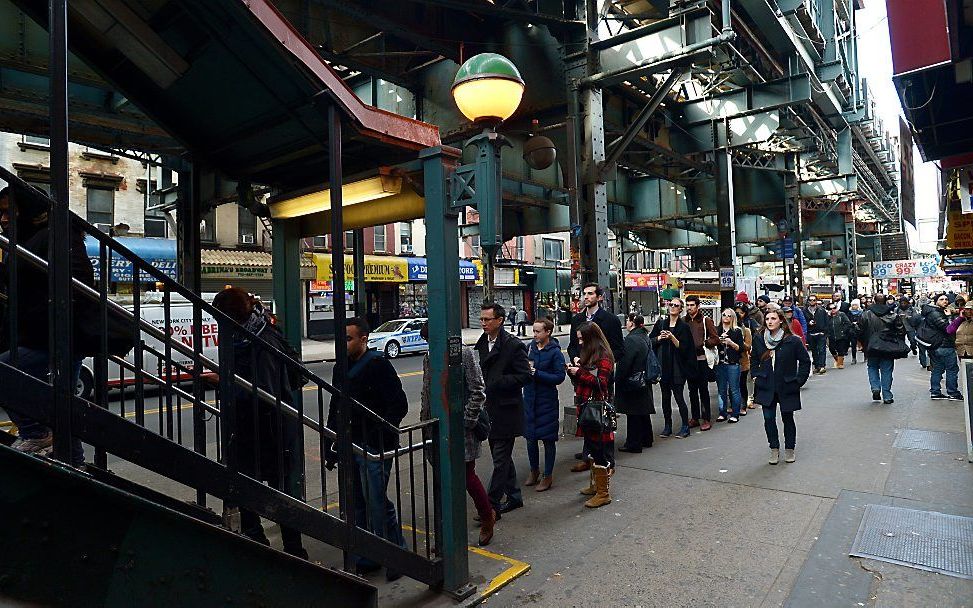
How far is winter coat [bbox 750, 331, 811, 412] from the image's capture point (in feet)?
22.0

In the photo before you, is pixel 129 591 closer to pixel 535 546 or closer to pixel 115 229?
pixel 535 546

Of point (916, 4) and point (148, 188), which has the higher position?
point (148, 188)

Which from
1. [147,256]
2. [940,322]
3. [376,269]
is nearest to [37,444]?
[940,322]

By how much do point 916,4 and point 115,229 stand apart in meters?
23.4

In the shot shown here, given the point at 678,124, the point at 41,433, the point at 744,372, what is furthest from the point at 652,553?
the point at 678,124

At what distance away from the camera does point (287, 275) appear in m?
5.86

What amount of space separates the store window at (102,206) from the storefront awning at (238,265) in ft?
10.7

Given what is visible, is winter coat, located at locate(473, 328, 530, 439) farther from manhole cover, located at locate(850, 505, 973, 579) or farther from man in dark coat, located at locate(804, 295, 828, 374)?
man in dark coat, located at locate(804, 295, 828, 374)

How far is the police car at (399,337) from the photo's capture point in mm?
20844

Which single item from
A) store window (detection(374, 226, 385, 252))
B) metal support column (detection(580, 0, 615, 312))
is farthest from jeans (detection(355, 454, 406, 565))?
store window (detection(374, 226, 385, 252))

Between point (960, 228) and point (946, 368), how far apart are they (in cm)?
248

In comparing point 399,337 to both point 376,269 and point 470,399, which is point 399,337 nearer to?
point 376,269

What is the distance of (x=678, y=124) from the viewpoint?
51.0 feet

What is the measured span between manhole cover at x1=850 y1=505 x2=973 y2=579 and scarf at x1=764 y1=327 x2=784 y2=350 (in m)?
2.13
